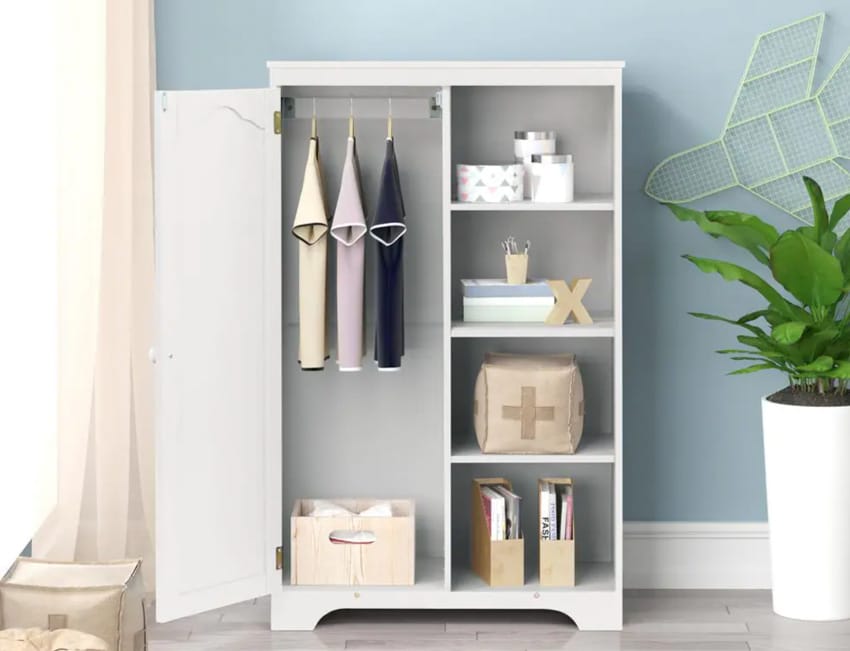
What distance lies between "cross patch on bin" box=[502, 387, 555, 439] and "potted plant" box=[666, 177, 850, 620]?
0.51 metres

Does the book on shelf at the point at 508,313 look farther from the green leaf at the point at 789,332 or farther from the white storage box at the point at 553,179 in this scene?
the green leaf at the point at 789,332

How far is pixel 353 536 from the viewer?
3451mm

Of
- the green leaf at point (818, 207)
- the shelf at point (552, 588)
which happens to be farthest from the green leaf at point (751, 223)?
the shelf at point (552, 588)

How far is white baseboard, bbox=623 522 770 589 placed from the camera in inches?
149

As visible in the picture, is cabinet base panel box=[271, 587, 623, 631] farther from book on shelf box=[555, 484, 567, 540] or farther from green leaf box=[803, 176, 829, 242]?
green leaf box=[803, 176, 829, 242]

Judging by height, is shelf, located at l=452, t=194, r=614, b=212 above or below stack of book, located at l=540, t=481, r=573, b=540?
above

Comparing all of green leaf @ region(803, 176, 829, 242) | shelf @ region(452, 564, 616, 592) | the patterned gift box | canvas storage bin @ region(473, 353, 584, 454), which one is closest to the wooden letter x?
canvas storage bin @ region(473, 353, 584, 454)

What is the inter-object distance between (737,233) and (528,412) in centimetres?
74

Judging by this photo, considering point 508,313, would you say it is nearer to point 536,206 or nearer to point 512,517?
point 536,206

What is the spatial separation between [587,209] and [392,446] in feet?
2.94

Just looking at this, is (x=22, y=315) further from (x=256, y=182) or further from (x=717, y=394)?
(x=717, y=394)

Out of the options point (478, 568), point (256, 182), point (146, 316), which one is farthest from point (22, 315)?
point (478, 568)

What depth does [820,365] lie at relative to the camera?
10.7 ft

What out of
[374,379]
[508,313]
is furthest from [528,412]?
[374,379]
